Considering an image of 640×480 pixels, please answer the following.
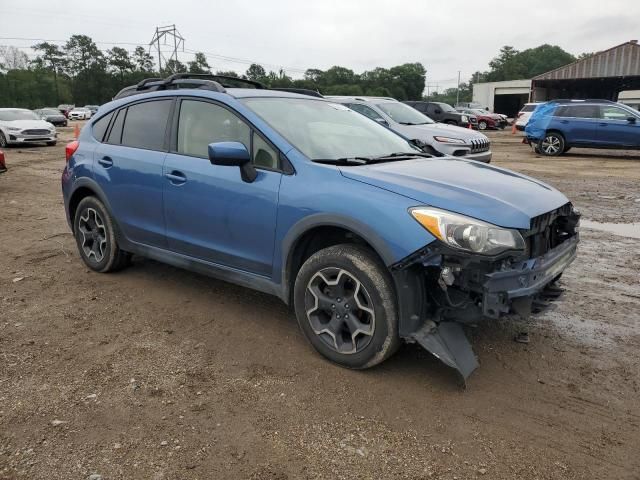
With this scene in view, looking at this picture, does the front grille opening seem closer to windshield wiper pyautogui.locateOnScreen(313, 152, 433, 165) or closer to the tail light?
windshield wiper pyautogui.locateOnScreen(313, 152, 433, 165)

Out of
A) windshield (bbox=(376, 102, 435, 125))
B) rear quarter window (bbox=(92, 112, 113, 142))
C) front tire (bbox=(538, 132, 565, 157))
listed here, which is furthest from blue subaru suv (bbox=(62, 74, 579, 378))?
front tire (bbox=(538, 132, 565, 157))

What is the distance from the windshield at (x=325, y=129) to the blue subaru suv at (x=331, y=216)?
17 mm

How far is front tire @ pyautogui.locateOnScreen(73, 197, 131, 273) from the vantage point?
4.95 metres

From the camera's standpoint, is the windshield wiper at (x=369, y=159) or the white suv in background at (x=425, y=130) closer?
the windshield wiper at (x=369, y=159)

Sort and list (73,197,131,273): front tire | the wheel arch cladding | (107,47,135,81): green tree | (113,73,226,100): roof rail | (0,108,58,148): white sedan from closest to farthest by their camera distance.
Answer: the wheel arch cladding → (113,73,226,100): roof rail → (73,197,131,273): front tire → (0,108,58,148): white sedan → (107,47,135,81): green tree

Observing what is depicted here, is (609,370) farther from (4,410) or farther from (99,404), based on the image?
(4,410)

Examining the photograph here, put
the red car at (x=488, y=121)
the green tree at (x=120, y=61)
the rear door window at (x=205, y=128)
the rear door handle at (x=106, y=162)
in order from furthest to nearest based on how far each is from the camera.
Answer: the green tree at (x=120, y=61) → the red car at (x=488, y=121) → the rear door handle at (x=106, y=162) → the rear door window at (x=205, y=128)

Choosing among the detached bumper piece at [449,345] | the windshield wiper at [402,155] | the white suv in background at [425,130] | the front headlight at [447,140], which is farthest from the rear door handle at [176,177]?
the front headlight at [447,140]

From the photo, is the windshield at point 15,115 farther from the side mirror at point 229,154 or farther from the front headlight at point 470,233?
the front headlight at point 470,233

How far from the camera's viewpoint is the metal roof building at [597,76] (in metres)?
41.7

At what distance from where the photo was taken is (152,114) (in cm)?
460

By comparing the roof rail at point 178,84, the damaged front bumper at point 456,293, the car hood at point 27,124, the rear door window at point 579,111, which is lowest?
the damaged front bumper at point 456,293

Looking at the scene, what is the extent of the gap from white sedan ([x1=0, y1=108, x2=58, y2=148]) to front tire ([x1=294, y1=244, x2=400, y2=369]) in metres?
20.3

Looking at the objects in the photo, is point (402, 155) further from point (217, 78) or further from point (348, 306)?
point (217, 78)
